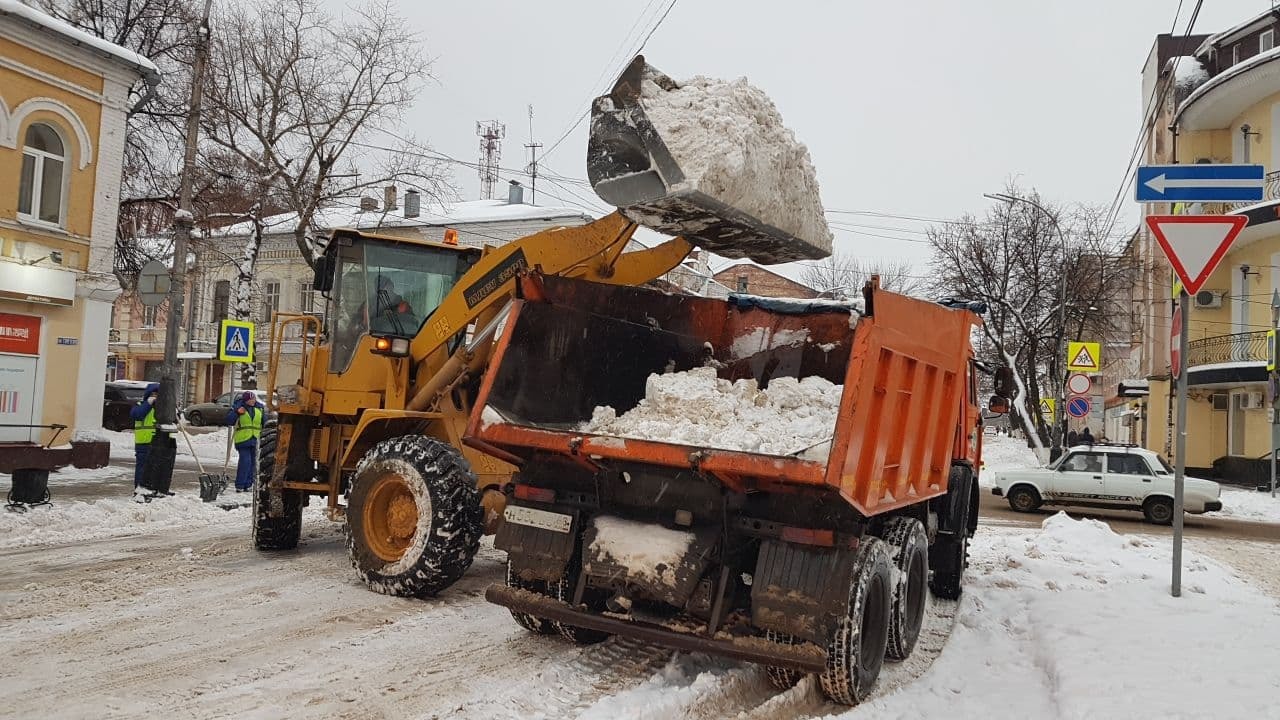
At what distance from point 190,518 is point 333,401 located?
4.31m

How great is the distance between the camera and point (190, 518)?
1102 centimetres

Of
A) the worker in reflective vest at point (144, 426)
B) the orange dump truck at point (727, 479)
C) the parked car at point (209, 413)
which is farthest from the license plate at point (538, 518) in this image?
the parked car at point (209, 413)

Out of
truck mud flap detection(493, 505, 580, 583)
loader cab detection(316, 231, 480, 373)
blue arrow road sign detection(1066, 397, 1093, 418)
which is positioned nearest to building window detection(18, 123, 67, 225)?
loader cab detection(316, 231, 480, 373)

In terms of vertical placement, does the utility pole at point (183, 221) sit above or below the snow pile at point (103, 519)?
above

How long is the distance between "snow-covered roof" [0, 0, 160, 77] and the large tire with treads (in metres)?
10.2

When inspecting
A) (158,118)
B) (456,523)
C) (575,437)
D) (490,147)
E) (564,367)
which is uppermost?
(490,147)

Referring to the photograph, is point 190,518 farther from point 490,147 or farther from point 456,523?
point 490,147

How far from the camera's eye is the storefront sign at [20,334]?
48.2ft

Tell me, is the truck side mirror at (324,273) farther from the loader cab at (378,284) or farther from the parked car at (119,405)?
the parked car at (119,405)

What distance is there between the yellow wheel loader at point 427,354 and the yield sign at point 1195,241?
3.46 metres

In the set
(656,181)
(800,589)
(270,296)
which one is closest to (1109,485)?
(800,589)

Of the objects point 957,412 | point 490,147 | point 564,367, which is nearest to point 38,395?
point 564,367

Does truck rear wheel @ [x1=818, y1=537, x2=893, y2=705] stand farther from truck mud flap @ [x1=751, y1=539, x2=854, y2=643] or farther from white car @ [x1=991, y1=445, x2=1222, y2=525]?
white car @ [x1=991, y1=445, x2=1222, y2=525]

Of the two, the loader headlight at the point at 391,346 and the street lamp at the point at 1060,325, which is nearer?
the loader headlight at the point at 391,346
